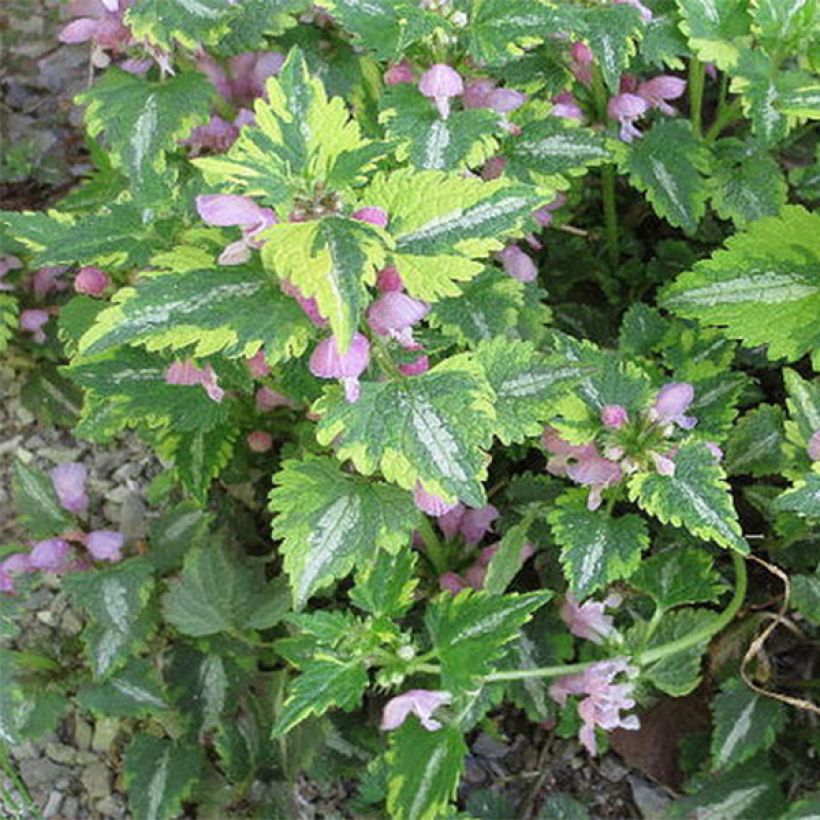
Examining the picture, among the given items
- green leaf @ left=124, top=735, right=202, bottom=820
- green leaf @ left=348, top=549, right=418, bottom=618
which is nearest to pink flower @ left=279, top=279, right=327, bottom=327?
green leaf @ left=348, top=549, right=418, bottom=618

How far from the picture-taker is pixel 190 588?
1817 mm

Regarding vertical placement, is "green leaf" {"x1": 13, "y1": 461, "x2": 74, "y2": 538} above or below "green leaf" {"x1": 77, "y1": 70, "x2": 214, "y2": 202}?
below

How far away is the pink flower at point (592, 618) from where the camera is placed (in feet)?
5.60

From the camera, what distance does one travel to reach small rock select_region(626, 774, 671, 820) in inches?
76.9

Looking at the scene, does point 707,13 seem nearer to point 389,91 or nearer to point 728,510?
point 389,91

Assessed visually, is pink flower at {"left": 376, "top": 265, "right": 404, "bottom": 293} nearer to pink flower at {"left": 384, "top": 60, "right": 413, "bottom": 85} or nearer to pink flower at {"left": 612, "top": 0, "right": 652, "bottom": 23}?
pink flower at {"left": 384, "top": 60, "right": 413, "bottom": 85}

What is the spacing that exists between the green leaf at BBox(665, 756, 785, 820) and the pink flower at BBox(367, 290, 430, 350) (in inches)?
40.9

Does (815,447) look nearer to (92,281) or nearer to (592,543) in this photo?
(592,543)

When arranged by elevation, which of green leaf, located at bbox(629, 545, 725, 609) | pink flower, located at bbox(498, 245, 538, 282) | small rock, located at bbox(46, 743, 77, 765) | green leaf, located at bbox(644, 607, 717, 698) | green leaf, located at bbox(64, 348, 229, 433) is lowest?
small rock, located at bbox(46, 743, 77, 765)

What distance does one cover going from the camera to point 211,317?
116 centimetres

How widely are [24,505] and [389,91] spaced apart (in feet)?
2.77

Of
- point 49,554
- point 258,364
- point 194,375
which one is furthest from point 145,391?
point 49,554

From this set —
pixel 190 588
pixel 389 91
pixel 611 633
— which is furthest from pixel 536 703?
pixel 389 91

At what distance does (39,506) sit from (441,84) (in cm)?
89
